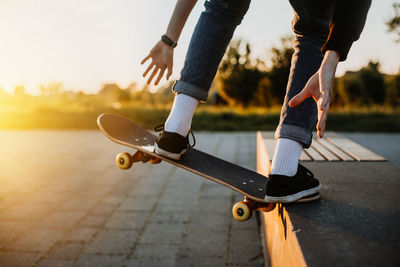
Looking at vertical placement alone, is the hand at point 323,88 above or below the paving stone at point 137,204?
above

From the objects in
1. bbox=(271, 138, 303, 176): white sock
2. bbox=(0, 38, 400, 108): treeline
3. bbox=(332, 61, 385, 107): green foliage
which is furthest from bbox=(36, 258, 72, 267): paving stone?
bbox=(332, 61, 385, 107): green foliage

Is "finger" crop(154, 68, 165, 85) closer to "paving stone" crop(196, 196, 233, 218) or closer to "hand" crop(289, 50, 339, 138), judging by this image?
"hand" crop(289, 50, 339, 138)

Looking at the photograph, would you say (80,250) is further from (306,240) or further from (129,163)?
(306,240)

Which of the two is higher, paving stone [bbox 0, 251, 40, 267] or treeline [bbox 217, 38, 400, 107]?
treeline [bbox 217, 38, 400, 107]

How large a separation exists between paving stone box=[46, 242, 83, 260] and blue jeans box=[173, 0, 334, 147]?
114 cm

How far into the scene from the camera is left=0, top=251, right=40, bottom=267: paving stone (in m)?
1.80

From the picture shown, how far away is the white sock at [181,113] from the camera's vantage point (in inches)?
59.2

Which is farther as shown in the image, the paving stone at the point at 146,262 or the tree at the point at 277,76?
the tree at the point at 277,76

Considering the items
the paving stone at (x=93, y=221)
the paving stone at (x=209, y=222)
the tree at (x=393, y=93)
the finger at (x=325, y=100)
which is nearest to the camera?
the finger at (x=325, y=100)

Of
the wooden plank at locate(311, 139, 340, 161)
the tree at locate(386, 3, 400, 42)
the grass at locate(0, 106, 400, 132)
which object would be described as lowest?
the grass at locate(0, 106, 400, 132)

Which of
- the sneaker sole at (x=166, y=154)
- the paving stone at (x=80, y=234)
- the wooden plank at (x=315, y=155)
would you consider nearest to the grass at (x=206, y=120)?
the wooden plank at (x=315, y=155)

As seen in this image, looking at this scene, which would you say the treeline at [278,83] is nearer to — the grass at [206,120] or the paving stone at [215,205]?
the grass at [206,120]

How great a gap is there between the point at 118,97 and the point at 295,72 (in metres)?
14.6

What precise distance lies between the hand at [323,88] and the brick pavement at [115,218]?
1018mm
